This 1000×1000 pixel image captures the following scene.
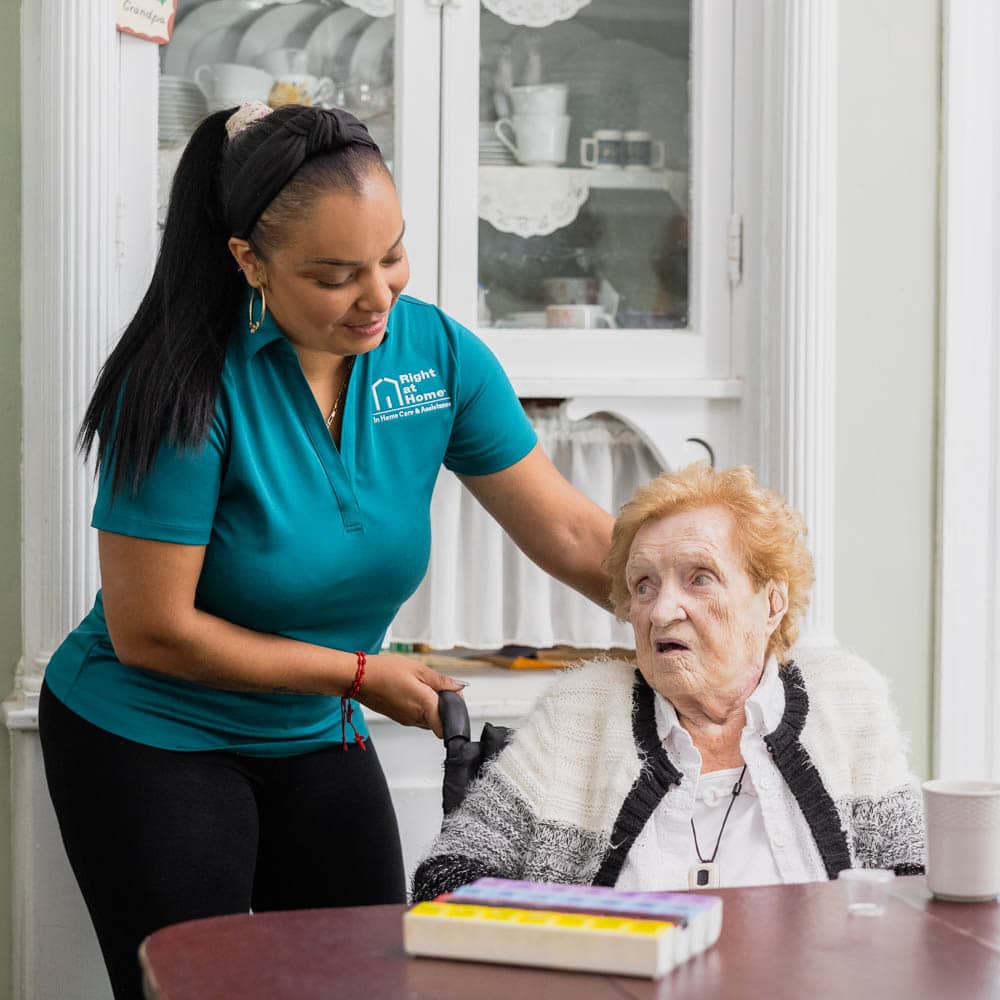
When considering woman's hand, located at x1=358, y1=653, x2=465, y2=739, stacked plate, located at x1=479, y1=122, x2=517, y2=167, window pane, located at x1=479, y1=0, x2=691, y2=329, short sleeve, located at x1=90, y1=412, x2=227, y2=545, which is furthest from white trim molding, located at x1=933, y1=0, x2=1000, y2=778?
short sleeve, located at x1=90, y1=412, x2=227, y2=545

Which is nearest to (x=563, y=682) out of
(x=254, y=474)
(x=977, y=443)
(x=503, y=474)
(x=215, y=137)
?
(x=503, y=474)

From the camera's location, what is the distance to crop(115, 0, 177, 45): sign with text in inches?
99.7

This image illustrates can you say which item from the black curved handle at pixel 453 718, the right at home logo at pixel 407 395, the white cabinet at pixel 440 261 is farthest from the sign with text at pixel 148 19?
the black curved handle at pixel 453 718

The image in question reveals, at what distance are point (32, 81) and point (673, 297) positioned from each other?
3.91ft

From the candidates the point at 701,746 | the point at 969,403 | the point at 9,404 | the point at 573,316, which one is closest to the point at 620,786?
the point at 701,746

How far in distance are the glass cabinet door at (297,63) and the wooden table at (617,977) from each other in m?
1.55

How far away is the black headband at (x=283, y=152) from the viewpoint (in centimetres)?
180

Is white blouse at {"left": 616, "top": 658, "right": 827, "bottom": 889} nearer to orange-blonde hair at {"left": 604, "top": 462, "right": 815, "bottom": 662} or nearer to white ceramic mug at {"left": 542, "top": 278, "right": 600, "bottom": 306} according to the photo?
orange-blonde hair at {"left": 604, "top": 462, "right": 815, "bottom": 662}

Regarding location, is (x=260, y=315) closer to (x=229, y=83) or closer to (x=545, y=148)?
(x=229, y=83)

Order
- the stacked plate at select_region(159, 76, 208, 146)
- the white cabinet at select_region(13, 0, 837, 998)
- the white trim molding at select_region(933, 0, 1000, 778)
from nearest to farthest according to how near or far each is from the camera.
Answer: the white cabinet at select_region(13, 0, 837, 998)
the stacked plate at select_region(159, 76, 208, 146)
the white trim molding at select_region(933, 0, 1000, 778)

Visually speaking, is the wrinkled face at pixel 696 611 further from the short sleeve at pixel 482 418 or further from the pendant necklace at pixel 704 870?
the short sleeve at pixel 482 418

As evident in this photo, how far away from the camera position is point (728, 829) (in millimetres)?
1873

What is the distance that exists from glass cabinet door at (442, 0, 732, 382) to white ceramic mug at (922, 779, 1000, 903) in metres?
1.42

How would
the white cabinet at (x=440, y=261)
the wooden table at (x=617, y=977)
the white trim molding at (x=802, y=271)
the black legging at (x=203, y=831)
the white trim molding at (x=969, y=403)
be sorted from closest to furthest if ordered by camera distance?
the wooden table at (x=617, y=977), the black legging at (x=203, y=831), the white cabinet at (x=440, y=261), the white trim molding at (x=802, y=271), the white trim molding at (x=969, y=403)
